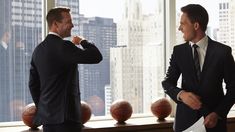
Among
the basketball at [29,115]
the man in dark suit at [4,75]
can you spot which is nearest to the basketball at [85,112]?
the basketball at [29,115]

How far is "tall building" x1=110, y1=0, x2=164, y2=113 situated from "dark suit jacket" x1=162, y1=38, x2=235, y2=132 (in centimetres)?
187

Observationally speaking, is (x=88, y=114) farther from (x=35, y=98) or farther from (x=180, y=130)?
(x=180, y=130)

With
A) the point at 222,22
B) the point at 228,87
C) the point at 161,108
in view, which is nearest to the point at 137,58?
the point at 161,108

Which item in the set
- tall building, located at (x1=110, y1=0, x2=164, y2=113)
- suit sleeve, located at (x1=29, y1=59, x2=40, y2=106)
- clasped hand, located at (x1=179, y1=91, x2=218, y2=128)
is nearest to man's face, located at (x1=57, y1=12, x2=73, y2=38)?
suit sleeve, located at (x1=29, y1=59, x2=40, y2=106)

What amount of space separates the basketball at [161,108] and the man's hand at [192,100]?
1.87m

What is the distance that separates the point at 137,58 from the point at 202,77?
6.93 feet

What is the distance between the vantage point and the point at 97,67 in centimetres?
423

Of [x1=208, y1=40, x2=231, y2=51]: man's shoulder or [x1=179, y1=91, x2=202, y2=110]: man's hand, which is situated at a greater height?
[x1=208, y1=40, x2=231, y2=51]: man's shoulder

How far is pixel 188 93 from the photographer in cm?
230

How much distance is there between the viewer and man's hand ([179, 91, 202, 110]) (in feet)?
7.45

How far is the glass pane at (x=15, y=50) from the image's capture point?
3791 millimetres

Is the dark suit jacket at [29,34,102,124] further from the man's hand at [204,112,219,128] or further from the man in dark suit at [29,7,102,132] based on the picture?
the man's hand at [204,112,219,128]

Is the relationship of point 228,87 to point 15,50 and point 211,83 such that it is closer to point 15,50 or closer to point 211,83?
point 211,83

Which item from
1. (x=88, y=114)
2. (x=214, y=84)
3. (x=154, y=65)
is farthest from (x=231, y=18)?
(x=214, y=84)
